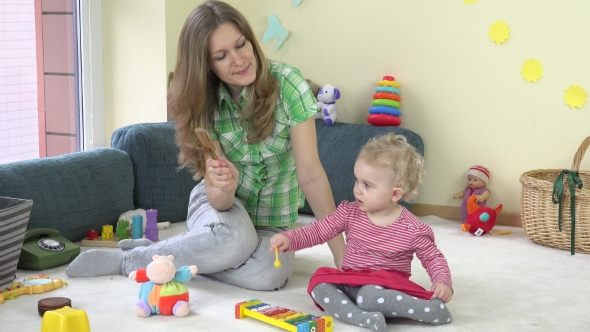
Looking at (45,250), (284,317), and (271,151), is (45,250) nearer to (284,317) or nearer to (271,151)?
(271,151)

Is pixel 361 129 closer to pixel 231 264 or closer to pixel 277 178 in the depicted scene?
pixel 277 178

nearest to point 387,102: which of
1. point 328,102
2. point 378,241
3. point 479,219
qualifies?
point 328,102

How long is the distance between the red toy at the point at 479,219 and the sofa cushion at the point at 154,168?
1.09m

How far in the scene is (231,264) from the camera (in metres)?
1.95

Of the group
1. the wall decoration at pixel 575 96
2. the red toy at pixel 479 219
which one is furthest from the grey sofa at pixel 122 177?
the wall decoration at pixel 575 96

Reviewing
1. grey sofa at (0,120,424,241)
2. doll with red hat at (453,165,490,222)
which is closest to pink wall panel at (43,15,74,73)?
grey sofa at (0,120,424,241)

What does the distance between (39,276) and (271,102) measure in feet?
2.61

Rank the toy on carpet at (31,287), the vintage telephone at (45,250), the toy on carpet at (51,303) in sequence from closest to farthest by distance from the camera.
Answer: the toy on carpet at (51,303) < the toy on carpet at (31,287) < the vintage telephone at (45,250)

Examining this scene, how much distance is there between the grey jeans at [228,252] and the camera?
1912 millimetres

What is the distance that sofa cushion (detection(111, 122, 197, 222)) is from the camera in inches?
106

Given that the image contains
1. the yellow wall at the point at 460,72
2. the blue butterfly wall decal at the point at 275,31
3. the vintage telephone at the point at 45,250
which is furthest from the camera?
the blue butterfly wall decal at the point at 275,31

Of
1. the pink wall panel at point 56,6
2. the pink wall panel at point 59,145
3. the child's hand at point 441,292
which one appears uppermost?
the pink wall panel at point 56,6

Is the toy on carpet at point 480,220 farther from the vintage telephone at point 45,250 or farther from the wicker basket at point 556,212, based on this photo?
the vintage telephone at point 45,250

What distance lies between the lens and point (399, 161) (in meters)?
1.69
